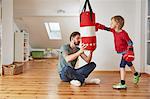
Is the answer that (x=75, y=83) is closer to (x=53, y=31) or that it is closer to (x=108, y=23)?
(x=108, y=23)

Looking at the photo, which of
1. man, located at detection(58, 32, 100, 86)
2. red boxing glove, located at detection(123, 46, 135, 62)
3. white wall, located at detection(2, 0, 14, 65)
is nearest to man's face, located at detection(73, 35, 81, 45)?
man, located at detection(58, 32, 100, 86)

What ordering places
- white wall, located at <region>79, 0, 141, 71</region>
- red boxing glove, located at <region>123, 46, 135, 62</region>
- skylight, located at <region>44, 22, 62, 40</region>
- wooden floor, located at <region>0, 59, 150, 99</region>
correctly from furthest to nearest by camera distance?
skylight, located at <region>44, 22, 62, 40</region> < white wall, located at <region>79, 0, 141, 71</region> < red boxing glove, located at <region>123, 46, 135, 62</region> < wooden floor, located at <region>0, 59, 150, 99</region>

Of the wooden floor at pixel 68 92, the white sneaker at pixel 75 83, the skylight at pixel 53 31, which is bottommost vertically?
the wooden floor at pixel 68 92

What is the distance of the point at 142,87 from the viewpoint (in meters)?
2.95

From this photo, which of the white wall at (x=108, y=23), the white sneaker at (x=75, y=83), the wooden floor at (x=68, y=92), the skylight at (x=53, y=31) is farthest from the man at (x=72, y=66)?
the skylight at (x=53, y=31)

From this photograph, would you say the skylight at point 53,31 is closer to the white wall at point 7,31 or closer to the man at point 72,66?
the white wall at point 7,31

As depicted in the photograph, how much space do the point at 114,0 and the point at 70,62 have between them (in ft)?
5.98

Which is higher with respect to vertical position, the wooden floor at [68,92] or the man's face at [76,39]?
the man's face at [76,39]

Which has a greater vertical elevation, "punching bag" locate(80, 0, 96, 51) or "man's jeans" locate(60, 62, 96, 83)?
"punching bag" locate(80, 0, 96, 51)

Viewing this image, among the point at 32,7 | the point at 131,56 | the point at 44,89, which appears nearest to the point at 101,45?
the point at 131,56

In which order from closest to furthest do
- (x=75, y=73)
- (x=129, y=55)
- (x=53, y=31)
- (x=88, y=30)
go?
1. (x=88, y=30)
2. (x=129, y=55)
3. (x=75, y=73)
4. (x=53, y=31)

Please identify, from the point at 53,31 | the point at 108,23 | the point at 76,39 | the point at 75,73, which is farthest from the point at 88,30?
the point at 53,31

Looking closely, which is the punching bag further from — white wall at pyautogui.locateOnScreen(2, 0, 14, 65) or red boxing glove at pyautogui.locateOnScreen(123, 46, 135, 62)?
white wall at pyautogui.locateOnScreen(2, 0, 14, 65)

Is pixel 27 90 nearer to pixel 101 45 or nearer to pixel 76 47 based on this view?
pixel 76 47
